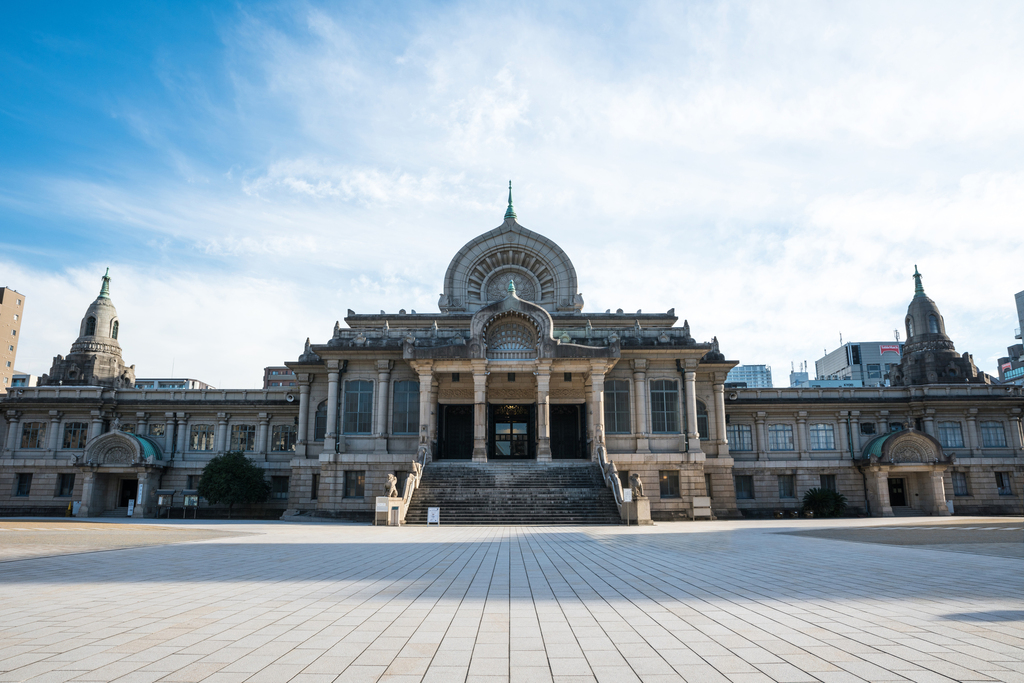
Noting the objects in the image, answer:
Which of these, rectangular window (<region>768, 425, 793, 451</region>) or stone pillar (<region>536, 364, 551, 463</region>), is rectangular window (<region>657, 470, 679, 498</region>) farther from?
rectangular window (<region>768, 425, 793, 451</region>)

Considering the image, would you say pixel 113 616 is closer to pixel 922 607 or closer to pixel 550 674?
pixel 550 674

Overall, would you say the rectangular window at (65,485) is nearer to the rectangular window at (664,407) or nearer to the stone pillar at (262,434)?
the stone pillar at (262,434)

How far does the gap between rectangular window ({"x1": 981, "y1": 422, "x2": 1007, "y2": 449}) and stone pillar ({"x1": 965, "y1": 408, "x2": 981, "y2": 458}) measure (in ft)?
2.41

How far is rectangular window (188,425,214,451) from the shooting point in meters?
48.9

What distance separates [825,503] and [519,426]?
69.4 feet

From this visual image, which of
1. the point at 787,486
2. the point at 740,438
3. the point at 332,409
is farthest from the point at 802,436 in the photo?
the point at 332,409

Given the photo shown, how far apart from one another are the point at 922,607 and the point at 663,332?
3273 cm

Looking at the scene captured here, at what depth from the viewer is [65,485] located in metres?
47.0

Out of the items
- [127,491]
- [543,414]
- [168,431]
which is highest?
[543,414]

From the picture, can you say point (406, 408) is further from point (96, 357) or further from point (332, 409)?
point (96, 357)

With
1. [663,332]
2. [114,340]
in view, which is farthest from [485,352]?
[114,340]

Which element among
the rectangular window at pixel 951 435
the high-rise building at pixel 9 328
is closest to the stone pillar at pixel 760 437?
the rectangular window at pixel 951 435

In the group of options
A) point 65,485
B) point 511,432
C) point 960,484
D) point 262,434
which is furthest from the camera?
point 262,434

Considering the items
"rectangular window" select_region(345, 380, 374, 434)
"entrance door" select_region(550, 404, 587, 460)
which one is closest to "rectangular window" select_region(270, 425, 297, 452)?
"rectangular window" select_region(345, 380, 374, 434)
